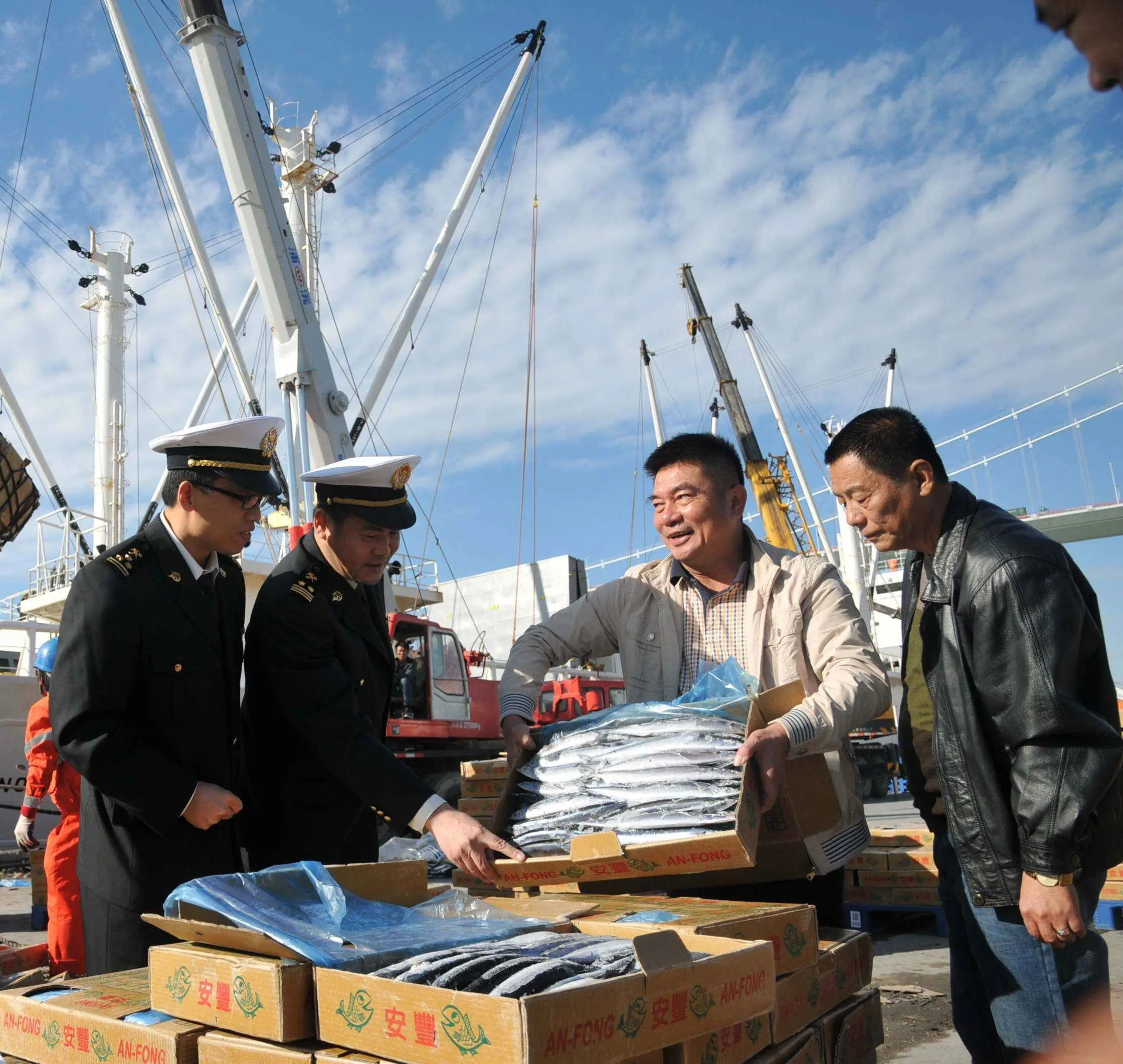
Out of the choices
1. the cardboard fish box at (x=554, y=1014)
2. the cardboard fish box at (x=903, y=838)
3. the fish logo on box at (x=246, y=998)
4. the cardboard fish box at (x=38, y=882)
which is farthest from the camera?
the cardboard fish box at (x=38, y=882)

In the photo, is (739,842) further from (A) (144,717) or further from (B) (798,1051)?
(A) (144,717)

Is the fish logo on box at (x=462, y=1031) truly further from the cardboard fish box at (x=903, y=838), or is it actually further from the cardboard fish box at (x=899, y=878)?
the cardboard fish box at (x=903, y=838)

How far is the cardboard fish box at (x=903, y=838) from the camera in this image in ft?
20.1

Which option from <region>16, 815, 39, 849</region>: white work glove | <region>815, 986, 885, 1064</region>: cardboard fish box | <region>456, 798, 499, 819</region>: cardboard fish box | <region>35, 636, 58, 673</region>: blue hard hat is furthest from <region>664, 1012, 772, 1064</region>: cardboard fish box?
<region>35, 636, 58, 673</region>: blue hard hat

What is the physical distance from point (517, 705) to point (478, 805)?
1.63 metres

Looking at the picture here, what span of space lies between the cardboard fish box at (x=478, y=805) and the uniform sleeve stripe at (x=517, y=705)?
1.47 m

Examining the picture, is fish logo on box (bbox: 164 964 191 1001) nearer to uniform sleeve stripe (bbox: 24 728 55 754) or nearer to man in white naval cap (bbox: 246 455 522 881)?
man in white naval cap (bbox: 246 455 522 881)

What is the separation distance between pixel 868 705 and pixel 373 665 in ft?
4.67

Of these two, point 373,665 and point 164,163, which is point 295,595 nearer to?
point 373,665

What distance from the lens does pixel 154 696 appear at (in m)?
2.42

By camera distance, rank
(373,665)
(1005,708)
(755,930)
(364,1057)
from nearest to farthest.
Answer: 1. (364,1057)
2. (755,930)
3. (1005,708)
4. (373,665)

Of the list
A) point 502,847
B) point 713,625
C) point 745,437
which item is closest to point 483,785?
point 713,625

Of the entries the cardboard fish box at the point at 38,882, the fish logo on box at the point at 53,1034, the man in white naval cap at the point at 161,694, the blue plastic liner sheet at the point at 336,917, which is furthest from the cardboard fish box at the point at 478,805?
the cardboard fish box at the point at 38,882

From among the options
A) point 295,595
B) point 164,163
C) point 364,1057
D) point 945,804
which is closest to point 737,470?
point 945,804
